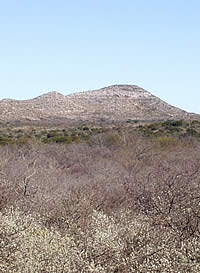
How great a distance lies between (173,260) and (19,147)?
87.0 feet

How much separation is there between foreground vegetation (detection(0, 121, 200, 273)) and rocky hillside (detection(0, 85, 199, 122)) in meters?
32.1

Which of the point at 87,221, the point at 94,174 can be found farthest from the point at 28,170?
the point at 87,221

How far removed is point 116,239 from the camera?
12.3 metres

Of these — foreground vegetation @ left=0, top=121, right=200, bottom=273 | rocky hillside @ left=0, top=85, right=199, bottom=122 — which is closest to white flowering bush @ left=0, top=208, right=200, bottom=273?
foreground vegetation @ left=0, top=121, right=200, bottom=273

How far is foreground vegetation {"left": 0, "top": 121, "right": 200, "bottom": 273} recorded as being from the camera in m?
11.3

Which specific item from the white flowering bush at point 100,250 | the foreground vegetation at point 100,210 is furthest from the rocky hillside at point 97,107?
the white flowering bush at point 100,250

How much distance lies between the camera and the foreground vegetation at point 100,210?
11.3 metres

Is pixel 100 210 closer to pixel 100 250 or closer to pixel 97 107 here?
pixel 100 250

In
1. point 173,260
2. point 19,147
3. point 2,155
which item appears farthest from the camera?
point 19,147

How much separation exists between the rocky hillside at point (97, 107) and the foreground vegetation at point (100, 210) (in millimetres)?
32066

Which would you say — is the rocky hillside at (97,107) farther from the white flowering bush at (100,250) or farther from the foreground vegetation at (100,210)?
the white flowering bush at (100,250)

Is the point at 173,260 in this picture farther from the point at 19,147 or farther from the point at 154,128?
the point at 154,128

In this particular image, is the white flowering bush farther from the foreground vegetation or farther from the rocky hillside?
the rocky hillside

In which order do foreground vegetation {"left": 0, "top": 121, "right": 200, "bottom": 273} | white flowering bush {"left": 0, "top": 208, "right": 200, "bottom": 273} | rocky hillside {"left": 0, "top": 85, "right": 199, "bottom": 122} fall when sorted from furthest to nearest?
1. rocky hillside {"left": 0, "top": 85, "right": 199, "bottom": 122}
2. foreground vegetation {"left": 0, "top": 121, "right": 200, "bottom": 273}
3. white flowering bush {"left": 0, "top": 208, "right": 200, "bottom": 273}
